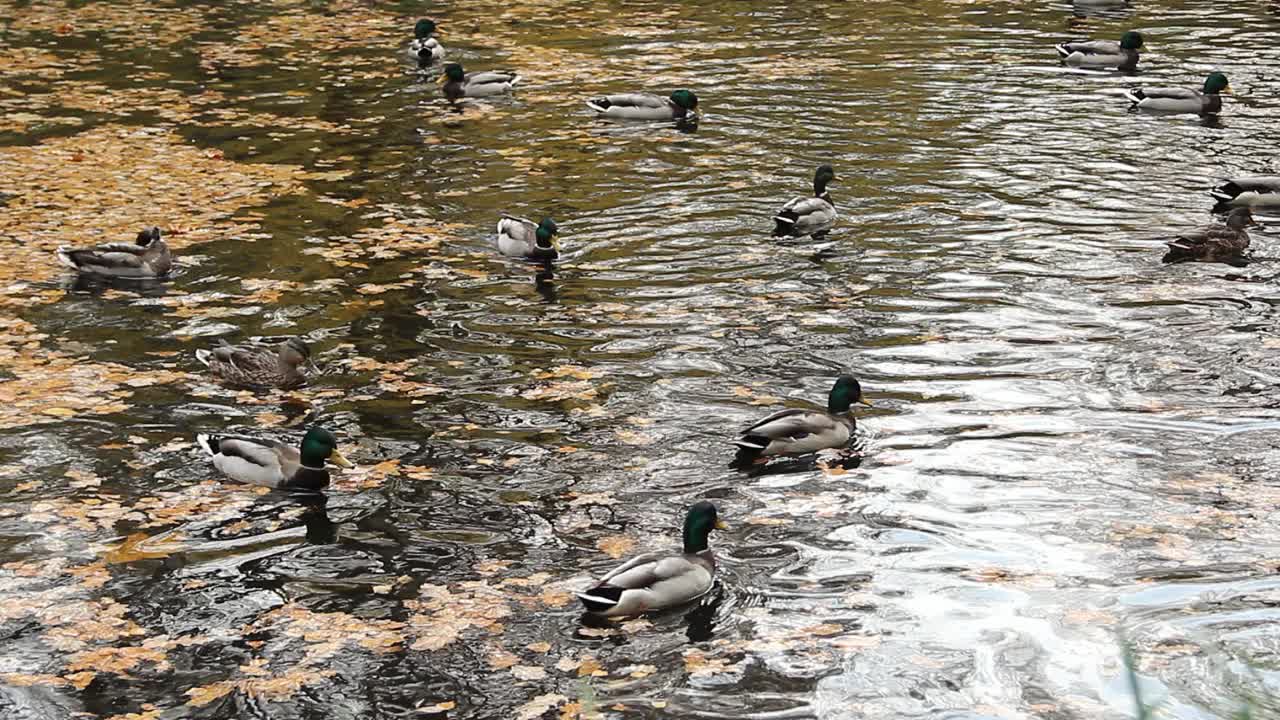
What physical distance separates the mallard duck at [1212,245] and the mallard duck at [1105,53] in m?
8.61

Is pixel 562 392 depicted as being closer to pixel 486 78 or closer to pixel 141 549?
pixel 141 549

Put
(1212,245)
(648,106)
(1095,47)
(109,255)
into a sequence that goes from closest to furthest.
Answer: (109,255)
(1212,245)
(648,106)
(1095,47)

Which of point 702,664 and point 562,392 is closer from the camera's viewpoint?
point 702,664

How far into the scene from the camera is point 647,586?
372 inches

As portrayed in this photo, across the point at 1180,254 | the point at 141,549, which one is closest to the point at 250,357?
the point at 141,549

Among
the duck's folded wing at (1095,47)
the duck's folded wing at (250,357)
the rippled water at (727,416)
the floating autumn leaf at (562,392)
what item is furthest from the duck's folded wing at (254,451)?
the duck's folded wing at (1095,47)

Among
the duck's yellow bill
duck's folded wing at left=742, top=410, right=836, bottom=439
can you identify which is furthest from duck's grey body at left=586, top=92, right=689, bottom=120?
the duck's yellow bill

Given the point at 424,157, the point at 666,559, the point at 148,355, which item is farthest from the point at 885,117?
the point at 666,559

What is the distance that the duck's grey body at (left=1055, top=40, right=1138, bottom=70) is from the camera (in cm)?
2423

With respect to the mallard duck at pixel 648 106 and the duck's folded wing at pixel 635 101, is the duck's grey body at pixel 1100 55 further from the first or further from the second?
the duck's folded wing at pixel 635 101

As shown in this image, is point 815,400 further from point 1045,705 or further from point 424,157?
point 424,157

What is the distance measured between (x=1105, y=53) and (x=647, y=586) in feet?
56.7

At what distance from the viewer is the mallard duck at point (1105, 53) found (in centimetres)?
2425

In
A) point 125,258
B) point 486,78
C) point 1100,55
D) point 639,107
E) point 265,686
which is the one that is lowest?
point 265,686
